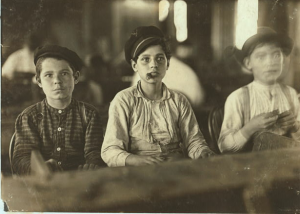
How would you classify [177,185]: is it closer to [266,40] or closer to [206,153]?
[206,153]

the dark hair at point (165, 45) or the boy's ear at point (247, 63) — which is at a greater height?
the dark hair at point (165, 45)

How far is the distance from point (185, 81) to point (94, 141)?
61cm

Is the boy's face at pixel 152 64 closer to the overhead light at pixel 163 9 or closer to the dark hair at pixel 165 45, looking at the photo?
the dark hair at pixel 165 45

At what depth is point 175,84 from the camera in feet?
5.55

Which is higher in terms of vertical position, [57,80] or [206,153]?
[57,80]

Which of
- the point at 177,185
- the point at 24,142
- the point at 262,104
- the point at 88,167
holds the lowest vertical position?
the point at 177,185

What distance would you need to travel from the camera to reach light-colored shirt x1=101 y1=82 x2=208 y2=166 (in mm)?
1659

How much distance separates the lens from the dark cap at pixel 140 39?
5.48 ft

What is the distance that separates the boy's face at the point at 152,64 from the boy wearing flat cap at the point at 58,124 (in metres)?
0.33

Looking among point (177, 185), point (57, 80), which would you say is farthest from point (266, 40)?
point (57, 80)

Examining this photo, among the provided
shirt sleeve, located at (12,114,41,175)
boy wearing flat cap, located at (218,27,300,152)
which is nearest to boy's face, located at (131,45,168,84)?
boy wearing flat cap, located at (218,27,300,152)

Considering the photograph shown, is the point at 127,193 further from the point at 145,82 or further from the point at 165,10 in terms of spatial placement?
the point at 165,10

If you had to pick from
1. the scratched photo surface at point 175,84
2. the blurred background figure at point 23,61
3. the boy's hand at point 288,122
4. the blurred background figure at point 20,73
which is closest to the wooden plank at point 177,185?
the scratched photo surface at point 175,84

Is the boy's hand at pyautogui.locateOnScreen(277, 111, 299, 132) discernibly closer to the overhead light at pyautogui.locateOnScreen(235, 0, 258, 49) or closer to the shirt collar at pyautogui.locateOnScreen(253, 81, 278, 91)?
the shirt collar at pyautogui.locateOnScreen(253, 81, 278, 91)
